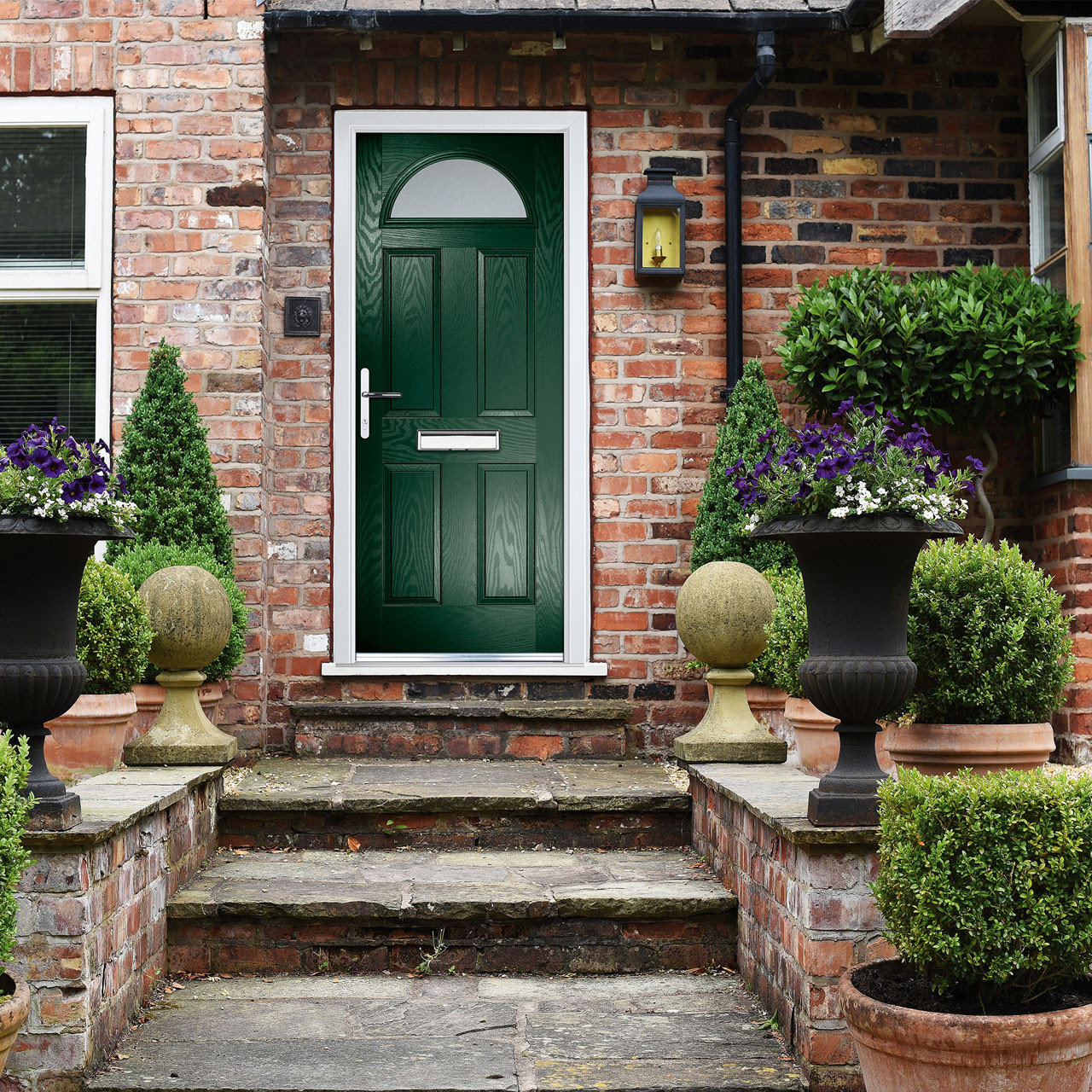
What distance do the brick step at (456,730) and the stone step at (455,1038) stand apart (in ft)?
5.26

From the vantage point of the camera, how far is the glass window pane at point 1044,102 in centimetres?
513

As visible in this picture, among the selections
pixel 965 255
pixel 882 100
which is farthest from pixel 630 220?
pixel 965 255

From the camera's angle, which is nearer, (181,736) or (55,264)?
(181,736)

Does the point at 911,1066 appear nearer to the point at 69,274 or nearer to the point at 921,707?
the point at 921,707

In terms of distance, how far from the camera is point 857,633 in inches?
111

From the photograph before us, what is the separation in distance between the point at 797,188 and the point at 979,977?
397cm

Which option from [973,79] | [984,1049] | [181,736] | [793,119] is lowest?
[984,1049]

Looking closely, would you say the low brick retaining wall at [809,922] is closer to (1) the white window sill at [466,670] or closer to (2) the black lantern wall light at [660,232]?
(1) the white window sill at [466,670]

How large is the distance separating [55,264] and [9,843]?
361cm

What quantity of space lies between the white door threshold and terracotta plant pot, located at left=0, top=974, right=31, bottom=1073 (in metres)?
2.76

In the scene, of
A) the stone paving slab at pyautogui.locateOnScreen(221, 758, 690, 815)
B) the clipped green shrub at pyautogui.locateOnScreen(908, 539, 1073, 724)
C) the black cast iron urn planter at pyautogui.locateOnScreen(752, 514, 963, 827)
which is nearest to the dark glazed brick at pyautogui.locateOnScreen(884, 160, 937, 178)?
the stone paving slab at pyautogui.locateOnScreen(221, 758, 690, 815)

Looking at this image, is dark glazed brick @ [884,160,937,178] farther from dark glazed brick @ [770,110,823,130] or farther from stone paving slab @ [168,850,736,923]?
stone paving slab @ [168,850,736,923]

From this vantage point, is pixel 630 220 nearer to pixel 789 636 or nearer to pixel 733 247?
pixel 733 247

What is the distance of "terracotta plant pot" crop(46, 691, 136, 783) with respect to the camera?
376cm
